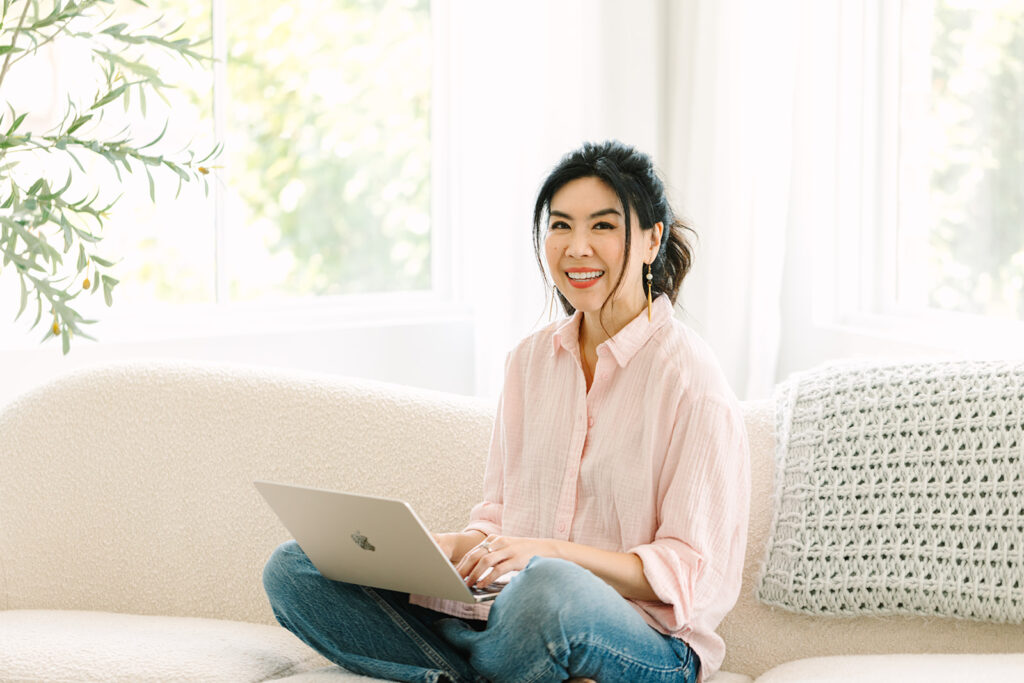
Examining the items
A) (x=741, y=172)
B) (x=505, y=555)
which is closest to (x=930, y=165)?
(x=741, y=172)

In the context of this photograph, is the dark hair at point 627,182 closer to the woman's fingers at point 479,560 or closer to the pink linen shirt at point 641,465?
the pink linen shirt at point 641,465

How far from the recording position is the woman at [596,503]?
1.52 metres

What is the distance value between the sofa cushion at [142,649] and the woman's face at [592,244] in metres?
0.73

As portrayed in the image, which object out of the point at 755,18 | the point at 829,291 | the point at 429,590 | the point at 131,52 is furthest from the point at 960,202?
the point at 131,52

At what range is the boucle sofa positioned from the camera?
2.07 metres

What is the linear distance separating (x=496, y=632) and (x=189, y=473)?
2.78ft

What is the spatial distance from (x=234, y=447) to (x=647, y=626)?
0.95m

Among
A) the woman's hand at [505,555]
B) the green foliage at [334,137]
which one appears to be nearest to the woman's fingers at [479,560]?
the woman's hand at [505,555]

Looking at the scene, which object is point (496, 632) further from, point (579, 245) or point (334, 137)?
point (334, 137)

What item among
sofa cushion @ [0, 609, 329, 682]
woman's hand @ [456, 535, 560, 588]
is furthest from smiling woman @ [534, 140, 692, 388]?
sofa cushion @ [0, 609, 329, 682]

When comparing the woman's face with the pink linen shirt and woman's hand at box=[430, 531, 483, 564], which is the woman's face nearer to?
the pink linen shirt

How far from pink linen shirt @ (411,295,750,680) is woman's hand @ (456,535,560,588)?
12 centimetres

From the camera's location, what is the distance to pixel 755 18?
112 inches

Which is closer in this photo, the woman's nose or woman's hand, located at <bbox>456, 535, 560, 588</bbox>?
woman's hand, located at <bbox>456, 535, 560, 588</bbox>
